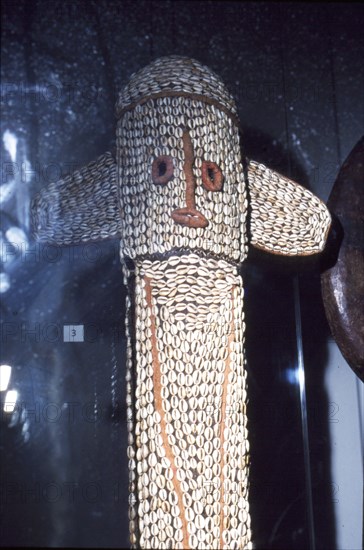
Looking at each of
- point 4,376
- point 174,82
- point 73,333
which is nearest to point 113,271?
point 73,333

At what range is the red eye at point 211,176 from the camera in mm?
927

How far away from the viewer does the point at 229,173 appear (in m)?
0.96

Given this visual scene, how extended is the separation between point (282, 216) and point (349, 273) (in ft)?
0.76

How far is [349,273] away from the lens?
3.93ft

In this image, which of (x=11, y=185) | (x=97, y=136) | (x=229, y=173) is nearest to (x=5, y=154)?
(x=11, y=185)

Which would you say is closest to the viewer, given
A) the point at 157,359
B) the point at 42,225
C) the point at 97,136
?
the point at 157,359

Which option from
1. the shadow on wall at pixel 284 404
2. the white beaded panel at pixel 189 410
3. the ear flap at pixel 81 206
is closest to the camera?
the white beaded panel at pixel 189 410

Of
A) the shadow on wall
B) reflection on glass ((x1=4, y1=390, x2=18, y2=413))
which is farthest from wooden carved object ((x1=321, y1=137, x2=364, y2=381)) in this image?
reflection on glass ((x1=4, y1=390, x2=18, y2=413))

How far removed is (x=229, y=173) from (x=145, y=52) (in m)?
0.42

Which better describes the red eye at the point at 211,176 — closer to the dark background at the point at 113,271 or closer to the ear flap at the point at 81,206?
the ear flap at the point at 81,206

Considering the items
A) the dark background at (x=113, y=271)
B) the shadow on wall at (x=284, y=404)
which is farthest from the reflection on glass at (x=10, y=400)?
the shadow on wall at (x=284, y=404)

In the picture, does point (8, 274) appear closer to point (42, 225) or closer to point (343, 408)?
point (42, 225)

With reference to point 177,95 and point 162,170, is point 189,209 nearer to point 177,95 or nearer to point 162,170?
point 162,170

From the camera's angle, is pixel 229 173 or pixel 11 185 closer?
pixel 229 173
